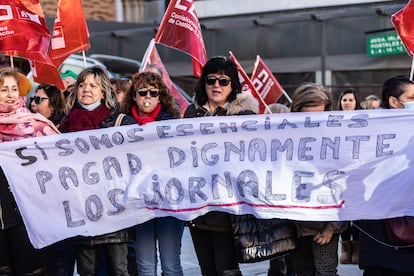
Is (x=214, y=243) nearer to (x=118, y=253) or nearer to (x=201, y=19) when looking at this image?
(x=118, y=253)

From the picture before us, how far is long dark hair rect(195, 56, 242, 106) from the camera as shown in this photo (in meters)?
5.00

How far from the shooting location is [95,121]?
200 inches

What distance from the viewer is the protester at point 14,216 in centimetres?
490

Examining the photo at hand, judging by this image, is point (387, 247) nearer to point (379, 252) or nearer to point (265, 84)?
point (379, 252)

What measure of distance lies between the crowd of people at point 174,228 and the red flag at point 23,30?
944 millimetres

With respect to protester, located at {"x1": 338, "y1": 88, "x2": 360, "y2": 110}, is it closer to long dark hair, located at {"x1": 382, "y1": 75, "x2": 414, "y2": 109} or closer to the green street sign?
long dark hair, located at {"x1": 382, "y1": 75, "x2": 414, "y2": 109}

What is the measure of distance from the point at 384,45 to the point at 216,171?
12.0 meters

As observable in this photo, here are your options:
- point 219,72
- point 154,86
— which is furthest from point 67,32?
point 219,72

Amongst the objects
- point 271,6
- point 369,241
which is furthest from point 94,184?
point 271,6

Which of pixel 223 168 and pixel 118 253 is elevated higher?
pixel 223 168

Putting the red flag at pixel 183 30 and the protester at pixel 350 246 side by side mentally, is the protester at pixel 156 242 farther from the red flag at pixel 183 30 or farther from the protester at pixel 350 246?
the red flag at pixel 183 30

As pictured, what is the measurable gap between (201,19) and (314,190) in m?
15.9

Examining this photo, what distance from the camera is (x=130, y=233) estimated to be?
4949 mm

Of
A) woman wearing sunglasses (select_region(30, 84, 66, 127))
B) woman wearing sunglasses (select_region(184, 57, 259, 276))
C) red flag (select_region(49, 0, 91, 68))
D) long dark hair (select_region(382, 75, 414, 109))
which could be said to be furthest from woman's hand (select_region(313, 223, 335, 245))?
red flag (select_region(49, 0, 91, 68))
